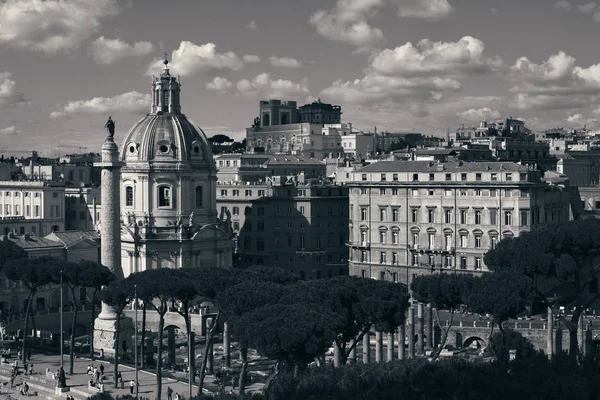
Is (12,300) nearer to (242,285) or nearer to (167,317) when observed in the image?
(167,317)

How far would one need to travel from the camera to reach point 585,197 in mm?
118688

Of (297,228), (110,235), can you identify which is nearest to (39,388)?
(110,235)

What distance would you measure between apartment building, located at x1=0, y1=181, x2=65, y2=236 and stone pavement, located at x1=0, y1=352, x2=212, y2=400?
4022cm

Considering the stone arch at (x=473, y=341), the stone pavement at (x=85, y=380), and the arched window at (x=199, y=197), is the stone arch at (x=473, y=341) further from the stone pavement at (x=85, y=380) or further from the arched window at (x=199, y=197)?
the arched window at (x=199, y=197)

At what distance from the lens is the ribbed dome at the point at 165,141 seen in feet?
337

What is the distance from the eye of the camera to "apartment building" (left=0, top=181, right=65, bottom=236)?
113950 millimetres

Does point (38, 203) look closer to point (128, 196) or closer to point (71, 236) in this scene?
point (71, 236)

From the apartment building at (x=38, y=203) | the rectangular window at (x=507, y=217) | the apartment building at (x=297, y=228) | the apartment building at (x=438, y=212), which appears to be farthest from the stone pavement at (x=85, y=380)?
the apartment building at (x=38, y=203)

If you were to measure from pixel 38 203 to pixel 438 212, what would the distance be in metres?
42.5

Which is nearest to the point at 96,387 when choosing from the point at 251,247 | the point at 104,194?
the point at 104,194

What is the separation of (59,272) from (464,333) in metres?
28.1

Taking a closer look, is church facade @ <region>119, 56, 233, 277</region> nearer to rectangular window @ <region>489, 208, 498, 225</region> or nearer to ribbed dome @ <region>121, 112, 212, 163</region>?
ribbed dome @ <region>121, 112, 212, 163</region>

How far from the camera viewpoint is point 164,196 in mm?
102500

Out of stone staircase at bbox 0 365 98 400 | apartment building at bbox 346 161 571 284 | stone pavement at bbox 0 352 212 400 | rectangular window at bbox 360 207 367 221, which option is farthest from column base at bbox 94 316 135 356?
rectangular window at bbox 360 207 367 221
